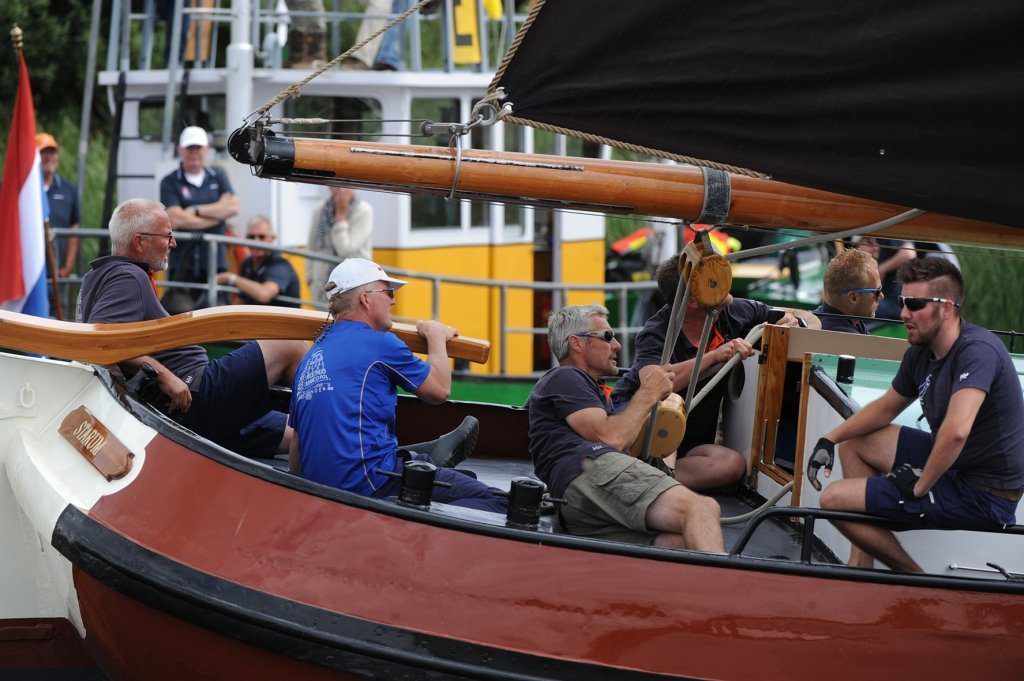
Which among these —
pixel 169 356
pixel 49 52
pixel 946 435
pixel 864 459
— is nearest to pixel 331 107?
pixel 169 356

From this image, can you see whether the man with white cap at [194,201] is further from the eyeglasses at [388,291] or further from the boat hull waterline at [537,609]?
the boat hull waterline at [537,609]

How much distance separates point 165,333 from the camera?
5.01 m

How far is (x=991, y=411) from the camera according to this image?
429cm

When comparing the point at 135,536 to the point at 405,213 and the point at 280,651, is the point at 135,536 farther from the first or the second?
the point at 405,213

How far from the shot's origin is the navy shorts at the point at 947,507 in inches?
170

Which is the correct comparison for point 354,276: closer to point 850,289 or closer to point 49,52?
point 850,289

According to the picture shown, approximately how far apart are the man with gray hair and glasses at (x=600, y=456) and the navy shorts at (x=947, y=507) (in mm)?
543

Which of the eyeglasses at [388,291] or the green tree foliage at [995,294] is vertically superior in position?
the eyeglasses at [388,291]

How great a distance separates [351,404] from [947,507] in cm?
192

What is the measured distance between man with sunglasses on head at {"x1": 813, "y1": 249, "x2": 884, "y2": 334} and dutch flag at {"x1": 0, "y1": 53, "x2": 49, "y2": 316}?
5830mm

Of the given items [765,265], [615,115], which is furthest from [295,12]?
[765,265]

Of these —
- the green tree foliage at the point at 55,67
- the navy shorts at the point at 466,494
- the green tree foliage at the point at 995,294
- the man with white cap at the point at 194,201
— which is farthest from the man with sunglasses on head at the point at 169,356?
the green tree foliage at the point at 55,67

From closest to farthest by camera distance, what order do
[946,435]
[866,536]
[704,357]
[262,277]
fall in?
1. [946,435]
2. [866,536]
3. [704,357]
4. [262,277]

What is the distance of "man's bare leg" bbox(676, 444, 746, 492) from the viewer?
19.9 feet
